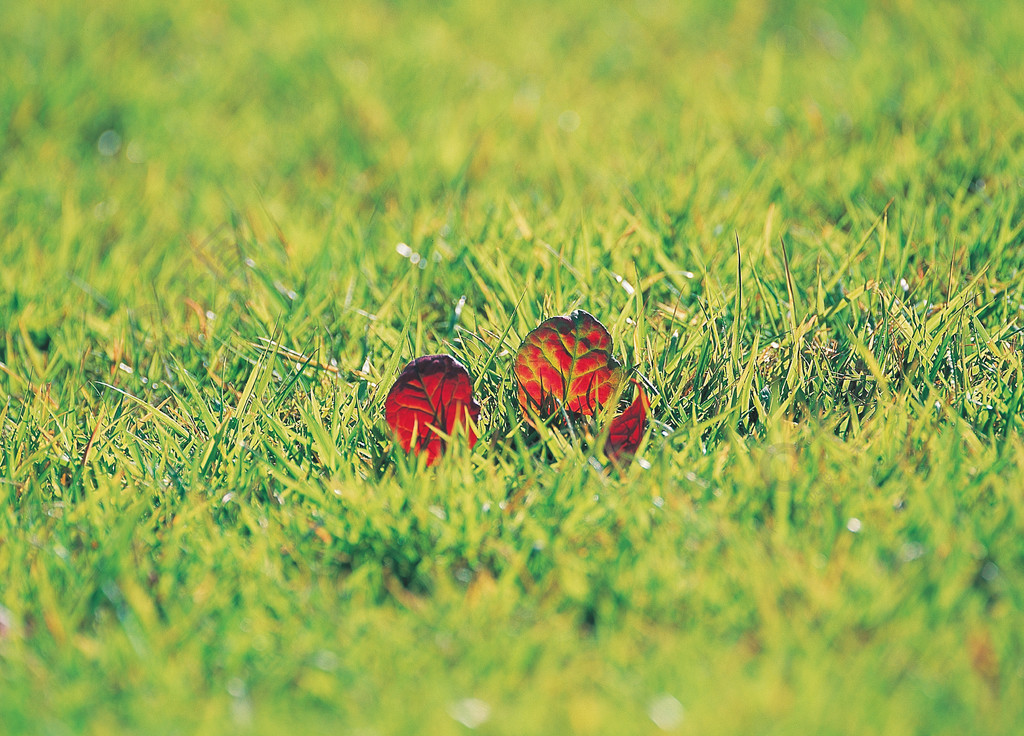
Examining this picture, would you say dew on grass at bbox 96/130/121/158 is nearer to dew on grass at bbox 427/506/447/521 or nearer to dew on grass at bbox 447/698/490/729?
dew on grass at bbox 427/506/447/521

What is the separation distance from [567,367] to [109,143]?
6.61ft

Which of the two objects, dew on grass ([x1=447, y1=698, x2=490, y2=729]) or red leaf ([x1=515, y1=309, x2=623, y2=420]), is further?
red leaf ([x1=515, y1=309, x2=623, y2=420])

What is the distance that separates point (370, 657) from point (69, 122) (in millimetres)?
2404

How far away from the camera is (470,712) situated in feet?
3.89

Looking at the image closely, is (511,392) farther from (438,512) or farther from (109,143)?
(109,143)

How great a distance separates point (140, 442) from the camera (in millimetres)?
1703

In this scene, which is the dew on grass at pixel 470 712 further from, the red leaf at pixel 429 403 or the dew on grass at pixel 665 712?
the red leaf at pixel 429 403

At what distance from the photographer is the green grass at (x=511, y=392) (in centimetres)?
125

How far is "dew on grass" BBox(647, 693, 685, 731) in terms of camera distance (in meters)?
1.15

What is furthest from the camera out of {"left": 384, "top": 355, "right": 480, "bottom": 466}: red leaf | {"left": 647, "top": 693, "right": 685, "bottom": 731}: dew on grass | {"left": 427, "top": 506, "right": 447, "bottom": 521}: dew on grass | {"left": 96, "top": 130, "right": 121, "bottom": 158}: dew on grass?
{"left": 96, "top": 130, "right": 121, "bottom": 158}: dew on grass

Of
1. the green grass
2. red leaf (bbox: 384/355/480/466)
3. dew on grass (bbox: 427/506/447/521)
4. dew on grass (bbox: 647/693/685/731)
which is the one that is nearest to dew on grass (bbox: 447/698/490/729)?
the green grass

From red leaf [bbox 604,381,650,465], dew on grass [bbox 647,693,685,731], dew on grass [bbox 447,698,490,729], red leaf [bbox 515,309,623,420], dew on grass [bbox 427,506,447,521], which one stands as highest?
red leaf [bbox 515,309,623,420]

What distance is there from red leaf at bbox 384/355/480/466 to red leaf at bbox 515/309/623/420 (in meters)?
0.12

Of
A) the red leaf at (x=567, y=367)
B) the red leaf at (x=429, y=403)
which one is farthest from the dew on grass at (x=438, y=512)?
the red leaf at (x=567, y=367)
